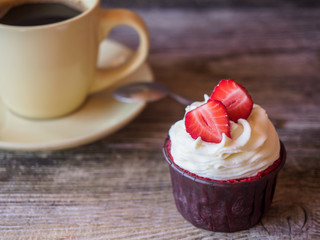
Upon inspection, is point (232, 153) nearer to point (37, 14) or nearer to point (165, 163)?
point (165, 163)

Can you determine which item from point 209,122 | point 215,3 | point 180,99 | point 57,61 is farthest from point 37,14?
point 215,3

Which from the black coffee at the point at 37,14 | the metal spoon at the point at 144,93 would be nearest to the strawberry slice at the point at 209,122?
the metal spoon at the point at 144,93

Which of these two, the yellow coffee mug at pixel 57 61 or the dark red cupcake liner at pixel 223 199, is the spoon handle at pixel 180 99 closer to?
the yellow coffee mug at pixel 57 61

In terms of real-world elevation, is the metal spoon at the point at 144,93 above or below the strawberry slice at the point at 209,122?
below

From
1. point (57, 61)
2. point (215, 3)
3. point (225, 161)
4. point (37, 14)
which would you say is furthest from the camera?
point (215, 3)

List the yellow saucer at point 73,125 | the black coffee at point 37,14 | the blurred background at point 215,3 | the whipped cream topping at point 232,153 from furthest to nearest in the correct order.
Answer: the blurred background at point 215,3, the black coffee at point 37,14, the yellow saucer at point 73,125, the whipped cream topping at point 232,153

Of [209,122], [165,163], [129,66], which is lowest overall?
[165,163]
